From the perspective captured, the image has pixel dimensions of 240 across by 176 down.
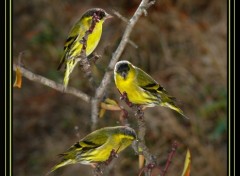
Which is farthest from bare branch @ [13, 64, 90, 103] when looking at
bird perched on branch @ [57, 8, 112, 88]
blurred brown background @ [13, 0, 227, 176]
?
blurred brown background @ [13, 0, 227, 176]

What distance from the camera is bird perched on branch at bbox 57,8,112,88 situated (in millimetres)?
652

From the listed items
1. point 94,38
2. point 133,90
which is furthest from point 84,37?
point 133,90

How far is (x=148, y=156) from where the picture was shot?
0.67m

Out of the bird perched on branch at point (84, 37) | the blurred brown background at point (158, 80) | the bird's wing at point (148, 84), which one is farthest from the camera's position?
the blurred brown background at point (158, 80)

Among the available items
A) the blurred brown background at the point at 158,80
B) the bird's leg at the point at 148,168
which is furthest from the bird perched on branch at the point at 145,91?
the blurred brown background at the point at 158,80

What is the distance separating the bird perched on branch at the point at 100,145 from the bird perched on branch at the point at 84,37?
9cm

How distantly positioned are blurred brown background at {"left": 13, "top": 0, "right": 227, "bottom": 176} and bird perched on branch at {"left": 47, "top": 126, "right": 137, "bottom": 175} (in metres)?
1.04

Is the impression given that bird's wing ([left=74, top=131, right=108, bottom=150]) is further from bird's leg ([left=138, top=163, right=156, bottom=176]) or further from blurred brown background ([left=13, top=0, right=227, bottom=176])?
blurred brown background ([left=13, top=0, right=227, bottom=176])

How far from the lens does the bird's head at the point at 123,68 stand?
0.68 m

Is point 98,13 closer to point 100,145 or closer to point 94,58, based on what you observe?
point 94,58

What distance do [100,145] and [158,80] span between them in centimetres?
130

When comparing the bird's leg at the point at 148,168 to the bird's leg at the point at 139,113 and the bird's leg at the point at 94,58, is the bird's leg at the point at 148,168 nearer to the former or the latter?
the bird's leg at the point at 139,113

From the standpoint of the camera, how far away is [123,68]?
68cm
